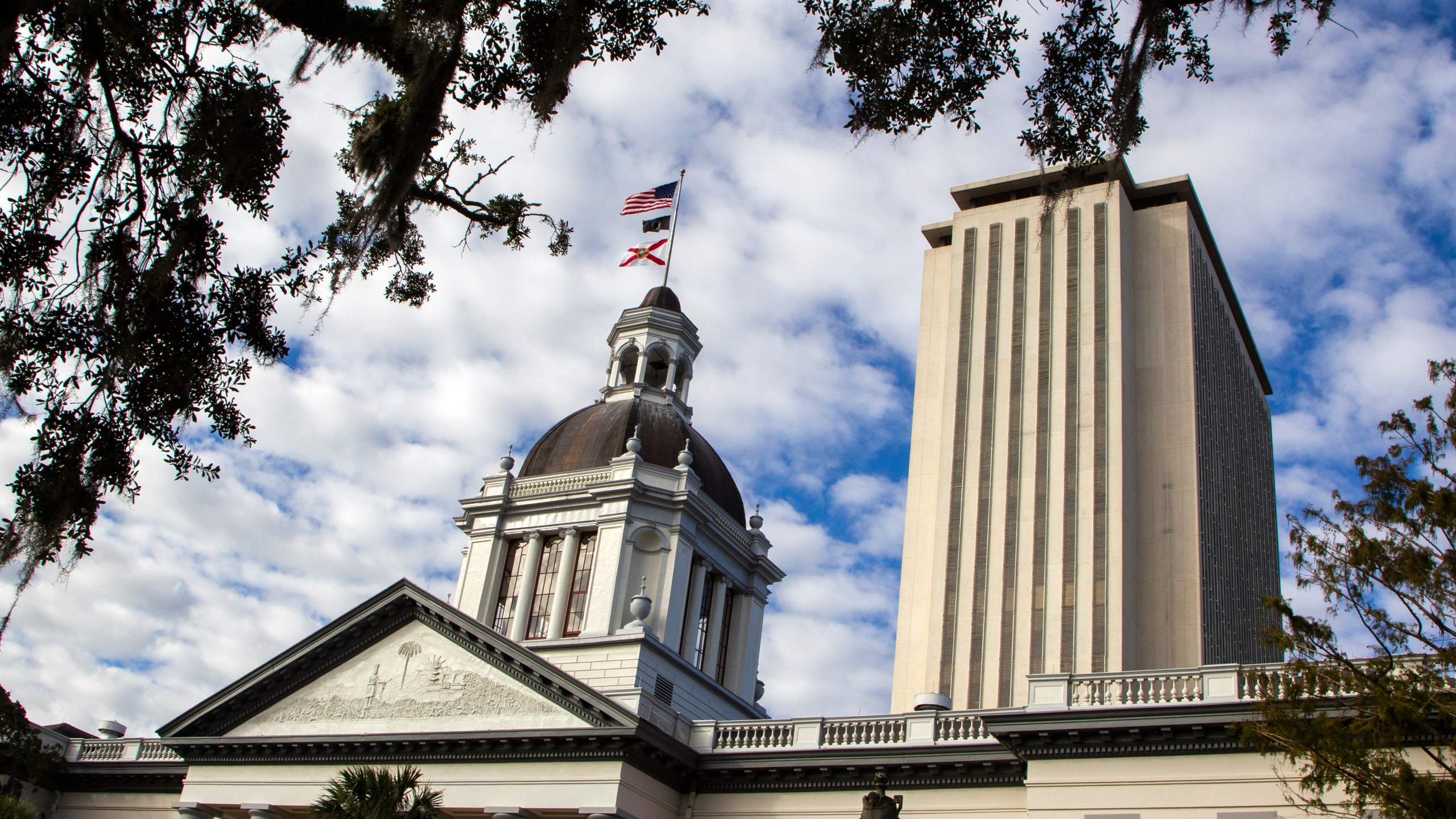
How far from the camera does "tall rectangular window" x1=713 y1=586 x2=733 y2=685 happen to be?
125 feet

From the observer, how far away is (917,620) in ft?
235

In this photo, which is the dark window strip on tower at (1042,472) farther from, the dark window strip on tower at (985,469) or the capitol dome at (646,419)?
the capitol dome at (646,419)

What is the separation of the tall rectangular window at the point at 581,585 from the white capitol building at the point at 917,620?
3.1 inches

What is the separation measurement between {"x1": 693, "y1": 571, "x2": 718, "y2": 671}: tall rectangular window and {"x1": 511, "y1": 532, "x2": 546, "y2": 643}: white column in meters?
4.75

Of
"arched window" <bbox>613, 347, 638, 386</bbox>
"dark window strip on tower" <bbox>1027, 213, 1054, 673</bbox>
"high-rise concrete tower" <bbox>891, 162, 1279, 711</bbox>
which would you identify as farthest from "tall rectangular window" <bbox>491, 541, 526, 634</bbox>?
"dark window strip on tower" <bbox>1027, 213, 1054, 673</bbox>

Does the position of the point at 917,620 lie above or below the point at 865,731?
above

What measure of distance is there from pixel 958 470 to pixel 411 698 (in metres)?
49.4

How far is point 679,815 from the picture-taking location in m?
26.3

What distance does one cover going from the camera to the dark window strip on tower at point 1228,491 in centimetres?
7456

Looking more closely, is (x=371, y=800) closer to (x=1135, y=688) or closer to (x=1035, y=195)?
(x=1135, y=688)

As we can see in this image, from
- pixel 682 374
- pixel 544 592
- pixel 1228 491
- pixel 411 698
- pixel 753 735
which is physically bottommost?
pixel 753 735

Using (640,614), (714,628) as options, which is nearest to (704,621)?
(714,628)

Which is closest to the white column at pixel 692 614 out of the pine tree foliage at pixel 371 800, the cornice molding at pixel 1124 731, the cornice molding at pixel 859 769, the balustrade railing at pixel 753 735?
the balustrade railing at pixel 753 735

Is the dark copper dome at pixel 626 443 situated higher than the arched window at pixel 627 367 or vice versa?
the arched window at pixel 627 367
